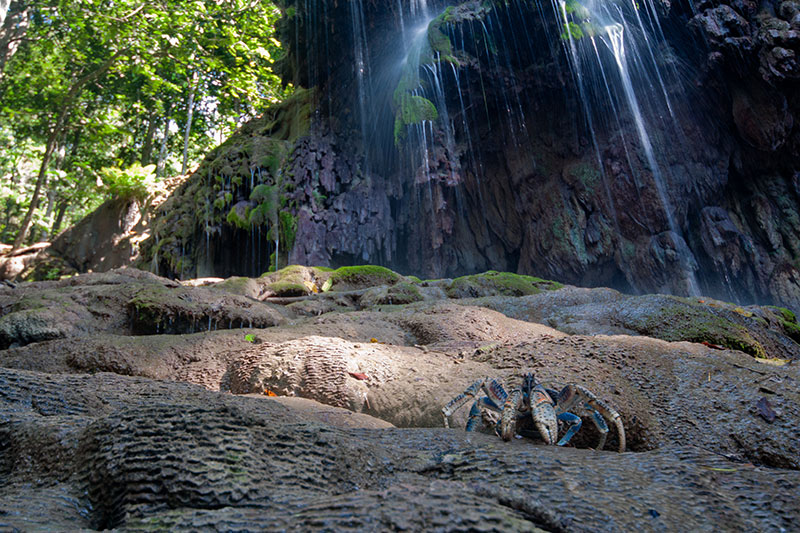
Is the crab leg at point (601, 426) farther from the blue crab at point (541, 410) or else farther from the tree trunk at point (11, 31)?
the tree trunk at point (11, 31)

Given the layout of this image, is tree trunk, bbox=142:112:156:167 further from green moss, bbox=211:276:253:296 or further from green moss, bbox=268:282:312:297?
green moss, bbox=268:282:312:297

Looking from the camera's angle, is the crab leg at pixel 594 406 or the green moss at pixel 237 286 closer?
the crab leg at pixel 594 406

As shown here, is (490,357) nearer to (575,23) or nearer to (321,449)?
(321,449)

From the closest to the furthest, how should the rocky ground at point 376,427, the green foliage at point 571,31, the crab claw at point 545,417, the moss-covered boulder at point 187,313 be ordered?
the rocky ground at point 376,427 → the crab claw at point 545,417 → the moss-covered boulder at point 187,313 → the green foliage at point 571,31

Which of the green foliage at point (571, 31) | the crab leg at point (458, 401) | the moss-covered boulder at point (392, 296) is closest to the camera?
the crab leg at point (458, 401)

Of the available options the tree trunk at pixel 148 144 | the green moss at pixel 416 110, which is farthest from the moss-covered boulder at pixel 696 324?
the tree trunk at pixel 148 144

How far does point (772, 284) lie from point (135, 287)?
1527 cm

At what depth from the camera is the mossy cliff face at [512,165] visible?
12.7 metres

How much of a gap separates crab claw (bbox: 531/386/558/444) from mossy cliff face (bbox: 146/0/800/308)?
12227 mm

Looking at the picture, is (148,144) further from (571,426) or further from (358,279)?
(571,426)

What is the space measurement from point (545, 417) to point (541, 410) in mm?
42

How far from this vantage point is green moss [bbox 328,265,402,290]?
10.9 meters

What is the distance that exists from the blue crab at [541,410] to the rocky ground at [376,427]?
0.11 metres

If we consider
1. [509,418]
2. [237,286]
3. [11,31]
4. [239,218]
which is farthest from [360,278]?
[11,31]
